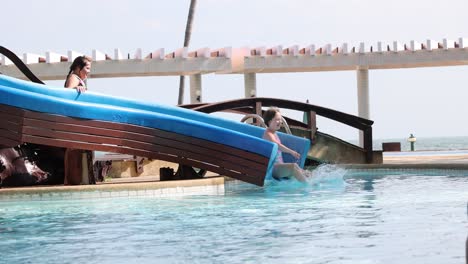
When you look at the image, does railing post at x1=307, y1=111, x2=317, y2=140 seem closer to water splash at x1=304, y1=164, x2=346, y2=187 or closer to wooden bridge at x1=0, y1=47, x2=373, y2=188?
water splash at x1=304, y1=164, x2=346, y2=187

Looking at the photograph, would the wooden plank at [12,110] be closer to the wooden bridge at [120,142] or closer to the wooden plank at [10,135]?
the wooden bridge at [120,142]

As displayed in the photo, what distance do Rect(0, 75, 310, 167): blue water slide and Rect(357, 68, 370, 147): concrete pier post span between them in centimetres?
1715

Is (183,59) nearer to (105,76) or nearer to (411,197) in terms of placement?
(105,76)

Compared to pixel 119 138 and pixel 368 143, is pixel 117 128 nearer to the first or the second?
pixel 119 138

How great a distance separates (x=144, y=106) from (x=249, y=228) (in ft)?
17.7

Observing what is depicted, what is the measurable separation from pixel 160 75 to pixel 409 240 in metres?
24.9

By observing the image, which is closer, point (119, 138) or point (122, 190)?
point (122, 190)

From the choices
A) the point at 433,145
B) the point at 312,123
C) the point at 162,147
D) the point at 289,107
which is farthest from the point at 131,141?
the point at 433,145

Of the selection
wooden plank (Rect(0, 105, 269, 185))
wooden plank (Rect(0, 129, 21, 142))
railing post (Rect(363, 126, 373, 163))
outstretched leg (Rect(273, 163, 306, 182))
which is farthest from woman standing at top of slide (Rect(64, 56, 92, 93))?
railing post (Rect(363, 126, 373, 163))

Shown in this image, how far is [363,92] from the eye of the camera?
3175 cm

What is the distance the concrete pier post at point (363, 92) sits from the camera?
31719mm

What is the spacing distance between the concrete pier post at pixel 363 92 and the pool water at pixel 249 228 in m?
19.2

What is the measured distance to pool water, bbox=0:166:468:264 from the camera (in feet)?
20.9

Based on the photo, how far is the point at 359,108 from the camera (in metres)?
31.8
